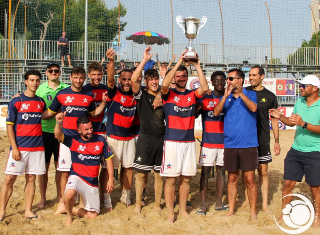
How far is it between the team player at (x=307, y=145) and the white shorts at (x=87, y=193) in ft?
8.72

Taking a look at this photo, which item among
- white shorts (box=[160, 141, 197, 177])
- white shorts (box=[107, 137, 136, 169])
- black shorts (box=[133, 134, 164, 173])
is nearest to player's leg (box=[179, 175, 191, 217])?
white shorts (box=[160, 141, 197, 177])

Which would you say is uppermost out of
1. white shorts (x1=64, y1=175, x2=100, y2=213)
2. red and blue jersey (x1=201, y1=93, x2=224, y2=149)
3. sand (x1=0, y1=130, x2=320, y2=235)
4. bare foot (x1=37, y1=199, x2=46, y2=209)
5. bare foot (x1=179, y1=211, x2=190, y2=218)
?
red and blue jersey (x1=201, y1=93, x2=224, y2=149)

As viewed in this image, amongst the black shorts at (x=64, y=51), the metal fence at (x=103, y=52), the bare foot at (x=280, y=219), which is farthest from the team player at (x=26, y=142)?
the black shorts at (x=64, y=51)

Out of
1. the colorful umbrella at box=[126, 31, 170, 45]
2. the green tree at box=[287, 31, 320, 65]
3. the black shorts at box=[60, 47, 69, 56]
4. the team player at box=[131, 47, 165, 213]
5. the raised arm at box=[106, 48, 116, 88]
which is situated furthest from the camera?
the green tree at box=[287, 31, 320, 65]

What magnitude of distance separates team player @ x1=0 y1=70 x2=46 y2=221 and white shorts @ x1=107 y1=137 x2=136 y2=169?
1.08m

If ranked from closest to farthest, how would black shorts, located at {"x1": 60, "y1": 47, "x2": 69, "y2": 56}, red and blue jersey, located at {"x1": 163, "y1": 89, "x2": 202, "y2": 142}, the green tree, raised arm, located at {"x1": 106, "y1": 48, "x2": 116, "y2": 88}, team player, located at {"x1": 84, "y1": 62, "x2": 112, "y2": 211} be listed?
red and blue jersey, located at {"x1": 163, "y1": 89, "x2": 202, "y2": 142} < raised arm, located at {"x1": 106, "y1": 48, "x2": 116, "y2": 88} < team player, located at {"x1": 84, "y1": 62, "x2": 112, "y2": 211} < black shorts, located at {"x1": 60, "y1": 47, "x2": 69, "y2": 56} < the green tree

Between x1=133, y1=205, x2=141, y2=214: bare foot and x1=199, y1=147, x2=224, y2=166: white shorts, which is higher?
x1=199, y1=147, x2=224, y2=166: white shorts

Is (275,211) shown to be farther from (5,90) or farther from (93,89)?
(5,90)

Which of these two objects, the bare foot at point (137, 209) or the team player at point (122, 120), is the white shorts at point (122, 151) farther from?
the bare foot at point (137, 209)

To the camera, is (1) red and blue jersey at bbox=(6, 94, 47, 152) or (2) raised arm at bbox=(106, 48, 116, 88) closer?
(1) red and blue jersey at bbox=(6, 94, 47, 152)

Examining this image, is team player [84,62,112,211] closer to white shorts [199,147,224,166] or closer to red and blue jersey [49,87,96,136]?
red and blue jersey [49,87,96,136]

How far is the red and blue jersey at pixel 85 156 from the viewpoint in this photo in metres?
5.39

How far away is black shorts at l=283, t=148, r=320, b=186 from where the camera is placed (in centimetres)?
496

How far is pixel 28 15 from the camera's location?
1688 cm
